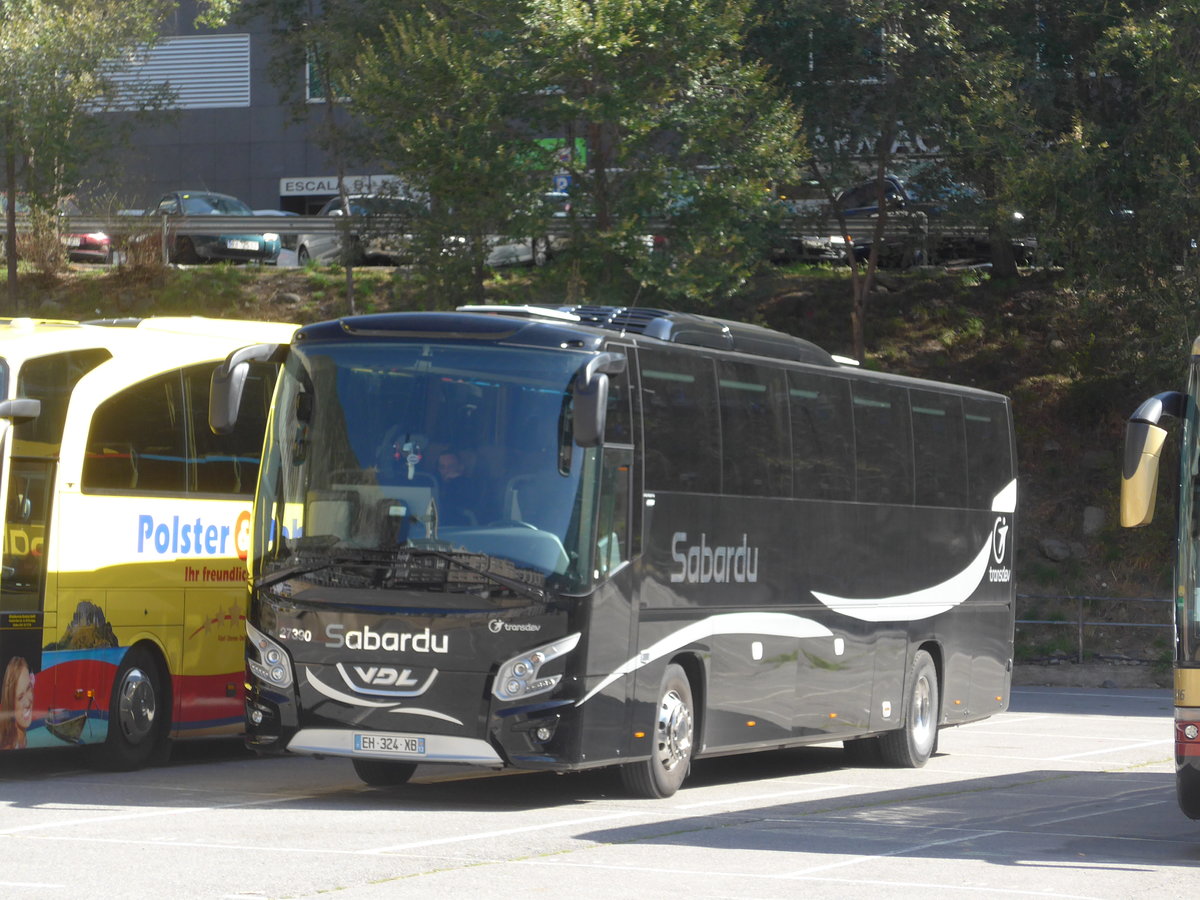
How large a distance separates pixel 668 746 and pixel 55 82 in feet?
73.8

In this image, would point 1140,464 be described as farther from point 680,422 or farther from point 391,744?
point 391,744

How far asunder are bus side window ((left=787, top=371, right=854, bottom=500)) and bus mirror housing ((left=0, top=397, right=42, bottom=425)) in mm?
5770

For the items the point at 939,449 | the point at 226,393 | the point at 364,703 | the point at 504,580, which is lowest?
the point at 364,703

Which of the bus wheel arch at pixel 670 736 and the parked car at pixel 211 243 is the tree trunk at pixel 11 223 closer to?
the parked car at pixel 211 243

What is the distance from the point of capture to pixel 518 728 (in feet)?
36.9

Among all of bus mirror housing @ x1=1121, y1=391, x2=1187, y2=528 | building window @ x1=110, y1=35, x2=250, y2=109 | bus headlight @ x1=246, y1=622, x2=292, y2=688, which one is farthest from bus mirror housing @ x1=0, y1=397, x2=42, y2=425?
building window @ x1=110, y1=35, x2=250, y2=109

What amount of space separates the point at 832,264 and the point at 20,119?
54.8 ft

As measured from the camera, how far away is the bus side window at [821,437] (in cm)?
1423

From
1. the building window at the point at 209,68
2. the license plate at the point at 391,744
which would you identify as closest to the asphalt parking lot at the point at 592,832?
the license plate at the point at 391,744

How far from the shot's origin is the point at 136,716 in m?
14.3

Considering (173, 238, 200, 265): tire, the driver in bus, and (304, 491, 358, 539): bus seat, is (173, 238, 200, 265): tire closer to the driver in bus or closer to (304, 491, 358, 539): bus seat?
(304, 491, 358, 539): bus seat

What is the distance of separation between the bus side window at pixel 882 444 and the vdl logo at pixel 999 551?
2395 mm

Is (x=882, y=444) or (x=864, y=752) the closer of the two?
(x=882, y=444)

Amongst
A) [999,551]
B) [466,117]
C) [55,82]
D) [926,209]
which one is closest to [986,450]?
[999,551]
